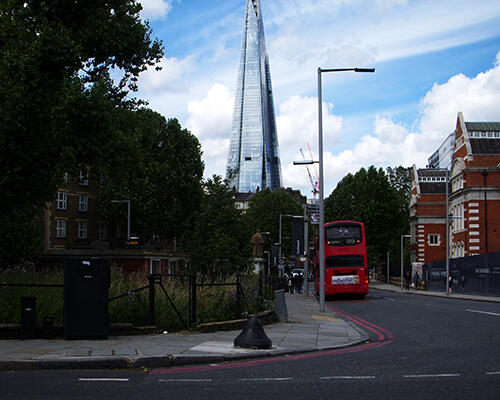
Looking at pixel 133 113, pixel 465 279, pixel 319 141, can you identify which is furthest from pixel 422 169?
pixel 133 113

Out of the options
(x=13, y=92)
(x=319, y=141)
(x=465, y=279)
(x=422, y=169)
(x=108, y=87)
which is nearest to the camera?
(x=13, y=92)

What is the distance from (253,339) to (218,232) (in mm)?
29612

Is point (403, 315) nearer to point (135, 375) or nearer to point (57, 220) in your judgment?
point (135, 375)

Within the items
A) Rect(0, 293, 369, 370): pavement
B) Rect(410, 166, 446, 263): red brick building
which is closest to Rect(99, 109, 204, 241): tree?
Rect(410, 166, 446, 263): red brick building

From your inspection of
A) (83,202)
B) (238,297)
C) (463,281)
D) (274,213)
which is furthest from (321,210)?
(274,213)

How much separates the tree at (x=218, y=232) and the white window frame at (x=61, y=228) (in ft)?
66.1

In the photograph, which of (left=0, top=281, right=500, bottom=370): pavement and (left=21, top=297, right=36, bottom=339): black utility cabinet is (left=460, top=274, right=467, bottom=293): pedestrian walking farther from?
(left=21, top=297, right=36, bottom=339): black utility cabinet

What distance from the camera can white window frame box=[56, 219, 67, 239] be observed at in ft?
195

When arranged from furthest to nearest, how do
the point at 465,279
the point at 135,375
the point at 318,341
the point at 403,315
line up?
the point at 465,279 → the point at 403,315 → the point at 318,341 → the point at 135,375

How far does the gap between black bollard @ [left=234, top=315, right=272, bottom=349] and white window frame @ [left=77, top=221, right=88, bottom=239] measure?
53.3m

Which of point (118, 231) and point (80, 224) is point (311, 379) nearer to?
point (80, 224)

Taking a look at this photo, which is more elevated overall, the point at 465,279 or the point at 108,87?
the point at 108,87

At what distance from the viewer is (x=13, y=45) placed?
1605cm

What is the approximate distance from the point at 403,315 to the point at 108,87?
1272 centimetres
